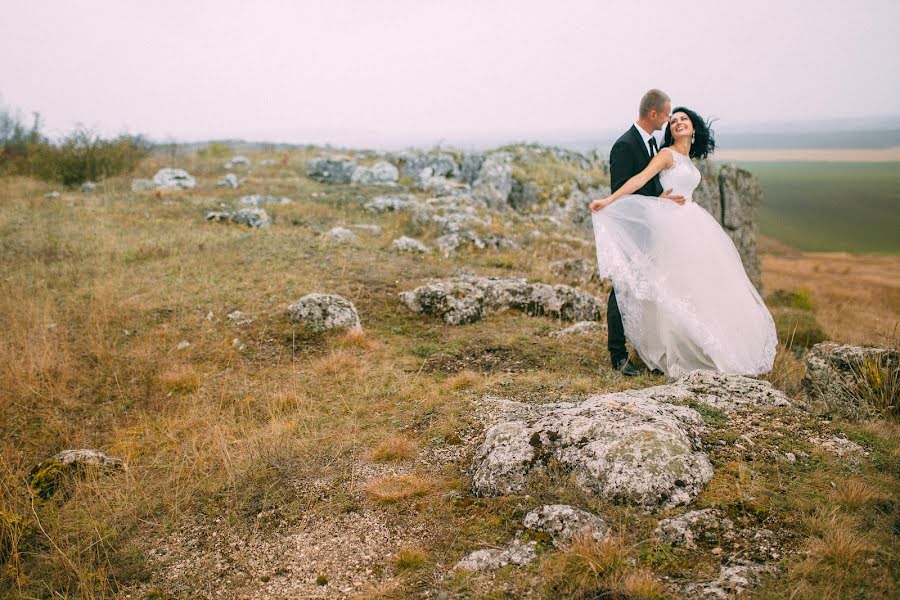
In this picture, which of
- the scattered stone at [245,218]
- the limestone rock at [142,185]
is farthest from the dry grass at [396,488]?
the limestone rock at [142,185]

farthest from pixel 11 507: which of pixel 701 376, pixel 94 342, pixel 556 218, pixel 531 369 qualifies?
pixel 556 218

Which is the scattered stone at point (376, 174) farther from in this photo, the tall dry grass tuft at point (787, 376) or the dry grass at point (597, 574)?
the dry grass at point (597, 574)

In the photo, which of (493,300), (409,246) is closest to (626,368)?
(493,300)

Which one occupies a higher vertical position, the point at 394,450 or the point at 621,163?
the point at 621,163

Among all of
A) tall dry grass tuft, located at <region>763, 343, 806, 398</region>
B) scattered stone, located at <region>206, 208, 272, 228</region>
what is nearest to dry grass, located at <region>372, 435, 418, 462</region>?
tall dry grass tuft, located at <region>763, 343, 806, 398</region>

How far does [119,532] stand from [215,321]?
4278 millimetres

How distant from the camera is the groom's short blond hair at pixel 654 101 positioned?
236 inches

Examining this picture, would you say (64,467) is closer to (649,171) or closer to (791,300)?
(649,171)

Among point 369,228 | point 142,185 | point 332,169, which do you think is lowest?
point 369,228

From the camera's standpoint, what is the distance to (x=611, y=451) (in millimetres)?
3660

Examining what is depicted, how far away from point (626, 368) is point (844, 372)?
204 cm

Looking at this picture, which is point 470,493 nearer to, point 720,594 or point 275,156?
point 720,594

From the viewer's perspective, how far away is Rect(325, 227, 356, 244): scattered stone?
12.7 m

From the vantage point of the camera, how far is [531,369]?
6418 millimetres
